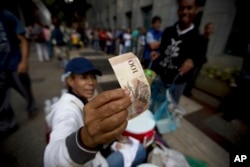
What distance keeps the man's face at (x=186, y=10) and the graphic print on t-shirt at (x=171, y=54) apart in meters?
0.25

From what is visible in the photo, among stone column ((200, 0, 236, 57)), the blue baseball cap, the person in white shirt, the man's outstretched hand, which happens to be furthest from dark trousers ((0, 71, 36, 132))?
stone column ((200, 0, 236, 57))

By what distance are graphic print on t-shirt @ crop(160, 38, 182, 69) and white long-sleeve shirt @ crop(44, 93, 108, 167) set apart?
1.28 meters

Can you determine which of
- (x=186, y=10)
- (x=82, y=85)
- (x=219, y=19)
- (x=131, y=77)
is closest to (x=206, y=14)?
(x=219, y=19)

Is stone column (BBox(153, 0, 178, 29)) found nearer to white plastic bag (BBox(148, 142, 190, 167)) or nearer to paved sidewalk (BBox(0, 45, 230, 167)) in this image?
paved sidewalk (BBox(0, 45, 230, 167))

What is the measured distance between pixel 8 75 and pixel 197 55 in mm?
2553

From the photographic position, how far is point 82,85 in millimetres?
1138

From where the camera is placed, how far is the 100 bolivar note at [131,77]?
46 centimetres

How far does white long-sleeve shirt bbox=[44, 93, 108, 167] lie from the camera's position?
0.56m

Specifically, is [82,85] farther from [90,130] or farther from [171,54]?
[171,54]

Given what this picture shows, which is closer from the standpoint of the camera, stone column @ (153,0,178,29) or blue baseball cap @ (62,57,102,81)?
blue baseball cap @ (62,57,102,81)

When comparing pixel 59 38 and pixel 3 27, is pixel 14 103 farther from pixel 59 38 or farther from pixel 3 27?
pixel 59 38

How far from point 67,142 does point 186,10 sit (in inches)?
68.7

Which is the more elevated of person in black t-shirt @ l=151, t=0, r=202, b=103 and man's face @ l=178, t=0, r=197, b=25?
man's face @ l=178, t=0, r=197, b=25

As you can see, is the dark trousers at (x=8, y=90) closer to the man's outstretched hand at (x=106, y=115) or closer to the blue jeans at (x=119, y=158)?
the blue jeans at (x=119, y=158)
